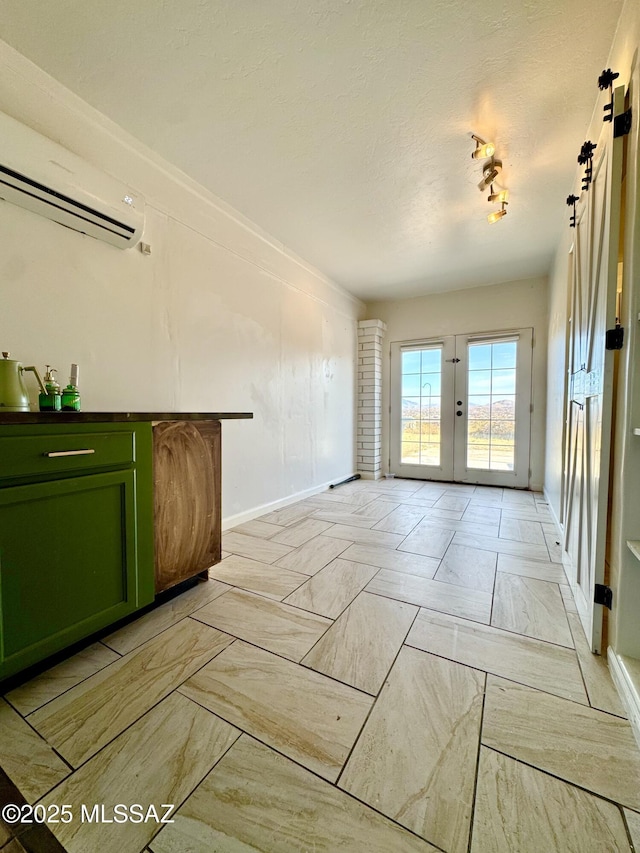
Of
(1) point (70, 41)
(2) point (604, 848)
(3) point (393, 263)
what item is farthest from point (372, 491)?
(1) point (70, 41)

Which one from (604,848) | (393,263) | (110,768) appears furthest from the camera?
(393,263)

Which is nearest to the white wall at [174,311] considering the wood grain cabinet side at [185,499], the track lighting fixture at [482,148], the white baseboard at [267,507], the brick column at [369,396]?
the white baseboard at [267,507]

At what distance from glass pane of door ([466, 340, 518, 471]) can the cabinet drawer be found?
410 centimetres

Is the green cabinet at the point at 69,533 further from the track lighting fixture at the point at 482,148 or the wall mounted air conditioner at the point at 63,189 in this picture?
the track lighting fixture at the point at 482,148

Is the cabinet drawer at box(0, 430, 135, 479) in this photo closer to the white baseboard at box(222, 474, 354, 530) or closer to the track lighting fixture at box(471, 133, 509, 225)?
the white baseboard at box(222, 474, 354, 530)

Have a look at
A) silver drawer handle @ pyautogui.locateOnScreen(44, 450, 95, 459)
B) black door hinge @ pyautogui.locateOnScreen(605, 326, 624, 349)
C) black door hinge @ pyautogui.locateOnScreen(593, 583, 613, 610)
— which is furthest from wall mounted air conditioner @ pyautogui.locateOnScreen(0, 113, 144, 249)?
black door hinge @ pyautogui.locateOnScreen(593, 583, 613, 610)

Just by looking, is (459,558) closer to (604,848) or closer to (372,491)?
(604,848)

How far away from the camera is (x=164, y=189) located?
2172mm

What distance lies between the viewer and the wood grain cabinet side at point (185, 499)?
5.22 feet

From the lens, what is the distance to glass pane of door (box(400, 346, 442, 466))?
4.64m

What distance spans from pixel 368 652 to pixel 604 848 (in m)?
0.73

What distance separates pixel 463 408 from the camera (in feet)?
14.6

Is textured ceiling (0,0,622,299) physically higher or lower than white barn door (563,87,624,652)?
higher

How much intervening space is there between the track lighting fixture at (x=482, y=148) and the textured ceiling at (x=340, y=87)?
51 mm
